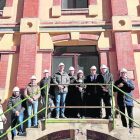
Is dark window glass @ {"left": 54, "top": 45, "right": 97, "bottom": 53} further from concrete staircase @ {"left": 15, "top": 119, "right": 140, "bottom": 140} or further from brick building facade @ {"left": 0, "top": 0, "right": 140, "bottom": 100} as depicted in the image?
concrete staircase @ {"left": 15, "top": 119, "right": 140, "bottom": 140}

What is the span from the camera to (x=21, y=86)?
682 centimetres

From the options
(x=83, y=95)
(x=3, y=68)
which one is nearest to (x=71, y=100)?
(x=83, y=95)

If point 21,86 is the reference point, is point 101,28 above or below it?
above

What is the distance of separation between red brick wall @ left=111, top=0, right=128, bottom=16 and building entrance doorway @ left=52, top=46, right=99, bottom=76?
175 centimetres

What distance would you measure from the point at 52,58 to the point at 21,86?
178 centimetres

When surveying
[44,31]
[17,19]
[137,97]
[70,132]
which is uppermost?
[17,19]

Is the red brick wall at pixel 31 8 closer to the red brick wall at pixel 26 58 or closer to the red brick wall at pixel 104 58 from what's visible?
the red brick wall at pixel 26 58

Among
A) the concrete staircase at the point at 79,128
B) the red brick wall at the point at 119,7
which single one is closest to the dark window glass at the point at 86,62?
the red brick wall at the point at 119,7

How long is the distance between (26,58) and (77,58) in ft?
6.81

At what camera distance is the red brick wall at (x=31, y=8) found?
25.9ft

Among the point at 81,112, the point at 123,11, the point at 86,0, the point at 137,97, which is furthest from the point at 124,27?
the point at 81,112

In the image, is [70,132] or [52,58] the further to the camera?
[52,58]

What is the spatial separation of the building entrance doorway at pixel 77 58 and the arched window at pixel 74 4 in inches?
78.2

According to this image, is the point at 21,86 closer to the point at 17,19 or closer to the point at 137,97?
the point at 17,19
